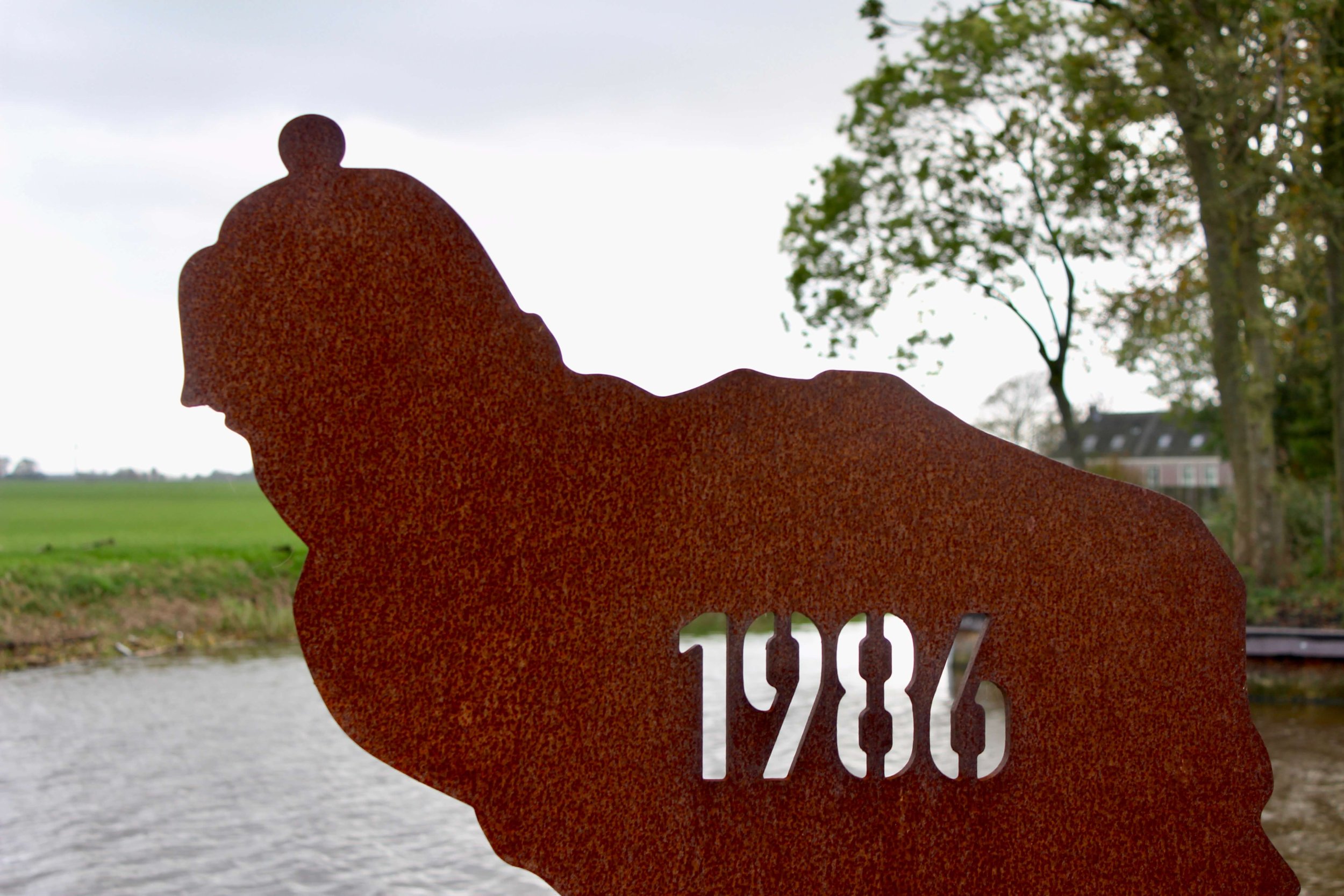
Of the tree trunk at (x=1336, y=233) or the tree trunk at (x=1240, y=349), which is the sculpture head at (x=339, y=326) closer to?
the tree trunk at (x=1336, y=233)

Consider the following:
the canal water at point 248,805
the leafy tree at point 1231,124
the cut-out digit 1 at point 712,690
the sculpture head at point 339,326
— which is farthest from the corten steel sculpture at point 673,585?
the leafy tree at point 1231,124

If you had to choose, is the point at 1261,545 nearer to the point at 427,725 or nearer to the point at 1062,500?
the point at 1062,500

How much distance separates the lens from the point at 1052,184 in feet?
56.9

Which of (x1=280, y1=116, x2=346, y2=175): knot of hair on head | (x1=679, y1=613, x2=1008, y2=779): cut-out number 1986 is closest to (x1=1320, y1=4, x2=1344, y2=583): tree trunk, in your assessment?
(x1=679, y1=613, x2=1008, y2=779): cut-out number 1986

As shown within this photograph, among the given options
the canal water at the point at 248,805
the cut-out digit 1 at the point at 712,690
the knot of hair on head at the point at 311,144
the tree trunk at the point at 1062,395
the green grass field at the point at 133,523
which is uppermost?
the tree trunk at the point at 1062,395

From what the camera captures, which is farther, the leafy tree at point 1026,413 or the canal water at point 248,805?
the leafy tree at point 1026,413

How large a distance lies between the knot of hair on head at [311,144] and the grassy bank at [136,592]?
11.5 metres

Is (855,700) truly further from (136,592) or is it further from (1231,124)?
(136,592)

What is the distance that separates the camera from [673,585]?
3.52 meters

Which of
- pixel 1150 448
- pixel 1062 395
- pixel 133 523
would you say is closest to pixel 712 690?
pixel 1062 395

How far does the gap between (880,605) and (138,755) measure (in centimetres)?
837

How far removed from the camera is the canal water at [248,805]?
6.77 metres

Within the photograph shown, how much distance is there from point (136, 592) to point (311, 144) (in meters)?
15.8

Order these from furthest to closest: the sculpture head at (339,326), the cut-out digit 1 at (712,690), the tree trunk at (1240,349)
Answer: the tree trunk at (1240,349)
the cut-out digit 1 at (712,690)
the sculpture head at (339,326)
